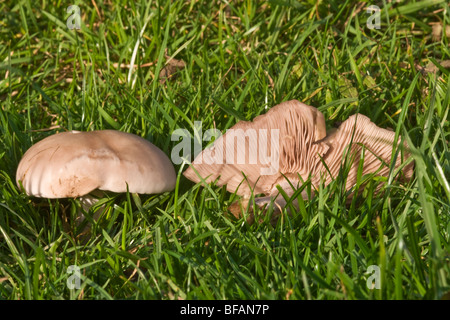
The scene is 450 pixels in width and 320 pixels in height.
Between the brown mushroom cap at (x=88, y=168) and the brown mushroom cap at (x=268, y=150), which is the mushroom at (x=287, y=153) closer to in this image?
the brown mushroom cap at (x=268, y=150)

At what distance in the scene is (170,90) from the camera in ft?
12.4

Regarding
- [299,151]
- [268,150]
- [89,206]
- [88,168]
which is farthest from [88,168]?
[299,151]

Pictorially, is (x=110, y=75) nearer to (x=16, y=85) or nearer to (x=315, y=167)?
(x=16, y=85)

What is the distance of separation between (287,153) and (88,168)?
0.98m

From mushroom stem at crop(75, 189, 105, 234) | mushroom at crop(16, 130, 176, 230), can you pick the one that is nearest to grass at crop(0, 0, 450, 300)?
mushroom stem at crop(75, 189, 105, 234)

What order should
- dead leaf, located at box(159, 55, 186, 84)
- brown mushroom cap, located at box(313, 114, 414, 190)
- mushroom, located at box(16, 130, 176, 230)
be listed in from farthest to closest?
dead leaf, located at box(159, 55, 186, 84)
brown mushroom cap, located at box(313, 114, 414, 190)
mushroom, located at box(16, 130, 176, 230)

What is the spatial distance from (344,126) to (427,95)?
105cm

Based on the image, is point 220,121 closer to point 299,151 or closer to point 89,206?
point 299,151

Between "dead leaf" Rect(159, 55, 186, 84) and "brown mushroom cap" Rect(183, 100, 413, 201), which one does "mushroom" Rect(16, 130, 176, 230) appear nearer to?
"brown mushroom cap" Rect(183, 100, 413, 201)

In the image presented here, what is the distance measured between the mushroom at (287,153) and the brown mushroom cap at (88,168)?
0.87 feet

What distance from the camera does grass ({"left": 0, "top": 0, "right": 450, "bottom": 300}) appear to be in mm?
2432

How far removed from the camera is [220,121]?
362cm

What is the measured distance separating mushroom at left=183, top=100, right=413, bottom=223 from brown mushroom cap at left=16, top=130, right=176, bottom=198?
0.87 feet

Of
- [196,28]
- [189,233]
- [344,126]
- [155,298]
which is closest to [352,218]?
[344,126]
